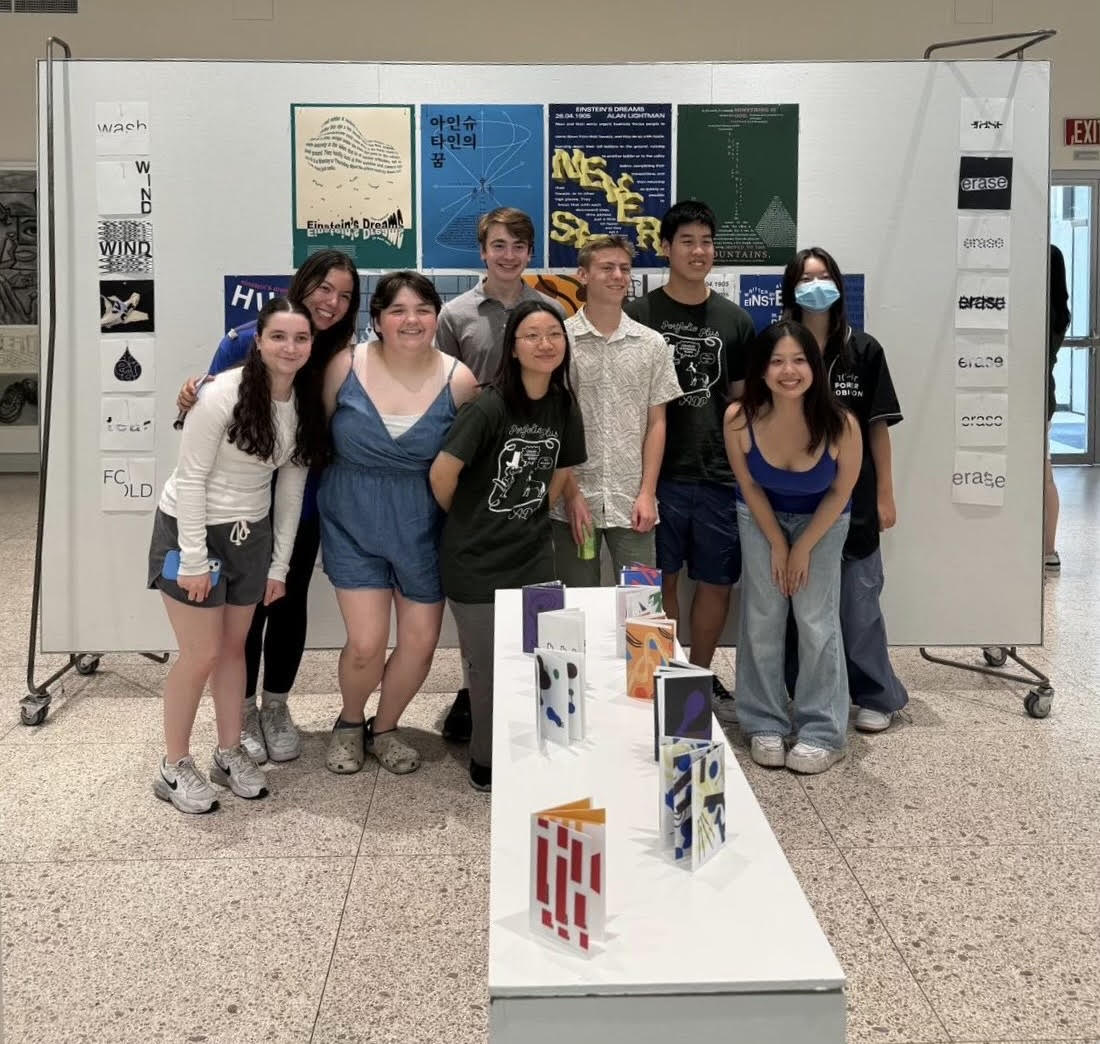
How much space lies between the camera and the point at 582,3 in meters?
9.23

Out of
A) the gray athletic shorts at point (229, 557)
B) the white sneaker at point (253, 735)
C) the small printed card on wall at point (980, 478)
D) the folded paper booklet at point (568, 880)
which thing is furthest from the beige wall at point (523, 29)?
the folded paper booklet at point (568, 880)

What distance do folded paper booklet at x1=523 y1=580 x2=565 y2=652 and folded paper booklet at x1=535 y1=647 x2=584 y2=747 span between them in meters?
0.46

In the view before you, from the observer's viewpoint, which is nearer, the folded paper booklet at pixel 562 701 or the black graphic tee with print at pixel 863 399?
the folded paper booklet at pixel 562 701

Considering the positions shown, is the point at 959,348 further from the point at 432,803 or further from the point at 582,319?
the point at 432,803

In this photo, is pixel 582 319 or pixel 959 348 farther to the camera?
pixel 959 348

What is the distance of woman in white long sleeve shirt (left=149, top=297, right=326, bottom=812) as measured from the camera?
3.21 metres

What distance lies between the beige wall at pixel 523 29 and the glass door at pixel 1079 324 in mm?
1491

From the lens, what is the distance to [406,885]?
116 inches

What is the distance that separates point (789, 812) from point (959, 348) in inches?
75.3

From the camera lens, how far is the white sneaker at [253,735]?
A: 383cm

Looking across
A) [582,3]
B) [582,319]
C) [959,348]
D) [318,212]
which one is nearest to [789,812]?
[582,319]

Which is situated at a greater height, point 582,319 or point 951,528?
point 582,319

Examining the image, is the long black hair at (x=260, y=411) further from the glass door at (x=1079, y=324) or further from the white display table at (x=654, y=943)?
the glass door at (x=1079, y=324)

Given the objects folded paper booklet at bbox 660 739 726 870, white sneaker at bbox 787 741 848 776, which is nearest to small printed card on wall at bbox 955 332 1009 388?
white sneaker at bbox 787 741 848 776
